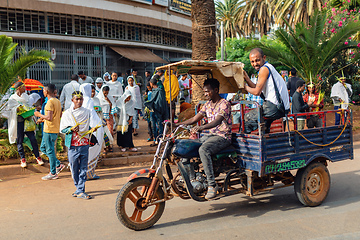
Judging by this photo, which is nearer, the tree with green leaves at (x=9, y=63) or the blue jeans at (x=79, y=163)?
the blue jeans at (x=79, y=163)

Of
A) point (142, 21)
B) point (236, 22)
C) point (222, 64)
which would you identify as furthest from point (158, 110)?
point (236, 22)

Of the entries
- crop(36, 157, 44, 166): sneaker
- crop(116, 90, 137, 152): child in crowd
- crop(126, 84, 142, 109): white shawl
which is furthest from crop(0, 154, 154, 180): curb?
crop(126, 84, 142, 109): white shawl

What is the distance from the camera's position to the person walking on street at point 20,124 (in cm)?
762

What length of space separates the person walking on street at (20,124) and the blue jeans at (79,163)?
2.23 metres

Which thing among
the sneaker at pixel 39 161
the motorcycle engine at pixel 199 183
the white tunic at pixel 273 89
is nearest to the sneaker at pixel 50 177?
the sneaker at pixel 39 161

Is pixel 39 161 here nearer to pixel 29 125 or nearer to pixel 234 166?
pixel 29 125

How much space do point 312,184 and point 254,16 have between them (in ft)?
109

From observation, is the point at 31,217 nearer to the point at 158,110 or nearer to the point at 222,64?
the point at 222,64

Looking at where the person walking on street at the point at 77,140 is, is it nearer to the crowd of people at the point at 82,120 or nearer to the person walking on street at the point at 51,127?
the crowd of people at the point at 82,120

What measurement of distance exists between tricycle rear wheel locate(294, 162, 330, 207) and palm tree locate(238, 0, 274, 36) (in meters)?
30.6

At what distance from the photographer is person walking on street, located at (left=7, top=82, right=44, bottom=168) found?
25.0 ft

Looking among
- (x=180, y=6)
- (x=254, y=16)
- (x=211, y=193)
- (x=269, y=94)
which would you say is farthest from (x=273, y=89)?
(x=254, y=16)

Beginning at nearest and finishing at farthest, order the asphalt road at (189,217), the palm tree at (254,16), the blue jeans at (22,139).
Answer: the asphalt road at (189,217)
the blue jeans at (22,139)
the palm tree at (254,16)

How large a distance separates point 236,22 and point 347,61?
2203 centimetres
